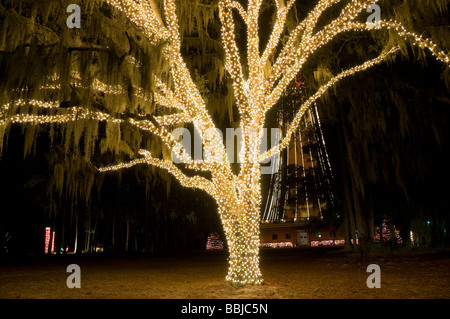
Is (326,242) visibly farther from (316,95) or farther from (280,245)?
(316,95)


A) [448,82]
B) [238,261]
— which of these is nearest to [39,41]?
[238,261]

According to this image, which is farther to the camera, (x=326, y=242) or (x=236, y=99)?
(x=326, y=242)

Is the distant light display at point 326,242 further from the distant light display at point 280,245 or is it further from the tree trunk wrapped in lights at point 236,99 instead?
the tree trunk wrapped in lights at point 236,99

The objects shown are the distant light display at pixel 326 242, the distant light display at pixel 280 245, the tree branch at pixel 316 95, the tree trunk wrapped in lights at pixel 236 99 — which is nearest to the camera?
the tree trunk wrapped in lights at pixel 236 99

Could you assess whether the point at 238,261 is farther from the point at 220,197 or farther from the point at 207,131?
Result: the point at 207,131

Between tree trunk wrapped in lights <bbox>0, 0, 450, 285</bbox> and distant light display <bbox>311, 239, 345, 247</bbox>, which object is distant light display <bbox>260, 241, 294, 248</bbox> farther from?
tree trunk wrapped in lights <bbox>0, 0, 450, 285</bbox>

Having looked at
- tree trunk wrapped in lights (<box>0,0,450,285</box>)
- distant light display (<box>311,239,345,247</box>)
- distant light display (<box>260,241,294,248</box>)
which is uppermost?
tree trunk wrapped in lights (<box>0,0,450,285</box>)

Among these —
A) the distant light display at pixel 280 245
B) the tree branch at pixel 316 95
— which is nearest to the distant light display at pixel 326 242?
the distant light display at pixel 280 245

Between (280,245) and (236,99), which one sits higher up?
(236,99)

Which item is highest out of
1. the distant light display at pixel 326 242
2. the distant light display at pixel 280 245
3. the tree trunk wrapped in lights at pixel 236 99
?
the tree trunk wrapped in lights at pixel 236 99

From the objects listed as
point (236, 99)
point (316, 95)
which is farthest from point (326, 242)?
point (236, 99)

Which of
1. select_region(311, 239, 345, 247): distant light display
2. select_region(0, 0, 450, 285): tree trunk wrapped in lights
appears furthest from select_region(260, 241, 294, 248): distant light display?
select_region(0, 0, 450, 285): tree trunk wrapped in lights

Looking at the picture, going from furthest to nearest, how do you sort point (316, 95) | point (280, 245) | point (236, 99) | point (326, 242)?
point (280, 245)
point (326, 242)
point (316, 95)
point (236, 99)
